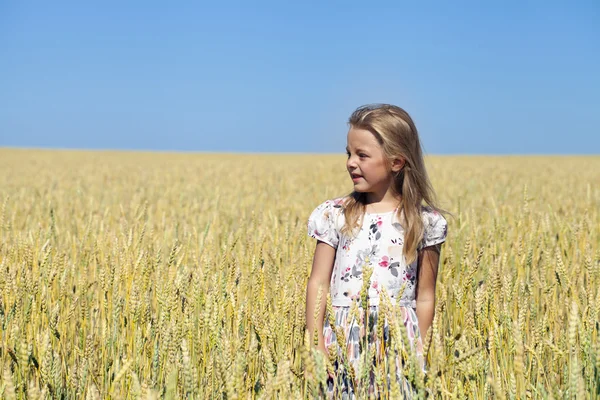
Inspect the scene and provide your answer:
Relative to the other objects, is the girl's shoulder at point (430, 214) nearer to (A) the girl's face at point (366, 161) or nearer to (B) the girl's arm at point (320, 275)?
(A) the girl's face at point (366, 161)

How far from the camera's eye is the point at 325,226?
6.55 ft

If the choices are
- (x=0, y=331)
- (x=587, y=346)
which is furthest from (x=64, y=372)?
(x=587, y=346)

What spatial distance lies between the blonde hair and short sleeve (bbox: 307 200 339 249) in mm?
44

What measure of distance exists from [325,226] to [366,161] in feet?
0.81

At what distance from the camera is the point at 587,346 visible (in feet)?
4.66

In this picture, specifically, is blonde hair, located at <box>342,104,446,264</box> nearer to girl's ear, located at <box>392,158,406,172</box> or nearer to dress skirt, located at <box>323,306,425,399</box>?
girl's ear, located at <box>392,158,406,172</box>

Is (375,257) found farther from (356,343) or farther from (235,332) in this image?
(235,332)

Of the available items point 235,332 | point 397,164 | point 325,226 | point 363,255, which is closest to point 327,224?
point 325,226

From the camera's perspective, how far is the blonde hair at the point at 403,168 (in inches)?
75.3

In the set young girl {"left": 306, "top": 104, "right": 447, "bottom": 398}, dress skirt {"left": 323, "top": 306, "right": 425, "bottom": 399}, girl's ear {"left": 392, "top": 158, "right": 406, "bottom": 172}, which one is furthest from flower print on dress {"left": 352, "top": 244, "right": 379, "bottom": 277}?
girl's ear {"left": 392, "top": 158, "right": 406, "bottom": 172}

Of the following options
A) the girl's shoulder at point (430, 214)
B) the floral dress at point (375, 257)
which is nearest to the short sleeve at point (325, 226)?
the floral dress at point (375, 257)

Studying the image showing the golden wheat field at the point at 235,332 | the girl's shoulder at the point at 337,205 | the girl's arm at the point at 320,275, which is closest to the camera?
the golden wheat field at the point at 235,332

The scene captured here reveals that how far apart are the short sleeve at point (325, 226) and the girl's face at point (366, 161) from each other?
0.43 feet

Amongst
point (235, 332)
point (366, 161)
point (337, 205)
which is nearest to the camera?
point (235, 332)
